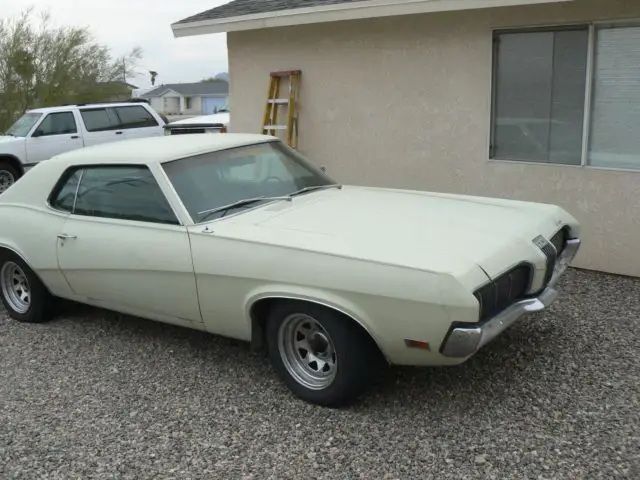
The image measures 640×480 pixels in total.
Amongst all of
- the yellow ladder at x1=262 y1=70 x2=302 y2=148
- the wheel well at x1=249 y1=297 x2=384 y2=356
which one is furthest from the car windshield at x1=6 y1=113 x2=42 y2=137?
the wheel well at x1=249 y1=297 x2=384 y2=356

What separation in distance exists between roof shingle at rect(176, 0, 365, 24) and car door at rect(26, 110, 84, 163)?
21.0 ft

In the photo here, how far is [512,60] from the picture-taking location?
676cm

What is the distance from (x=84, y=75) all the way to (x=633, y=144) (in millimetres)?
25158

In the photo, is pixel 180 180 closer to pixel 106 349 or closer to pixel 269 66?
pixel 106 349

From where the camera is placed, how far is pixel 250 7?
29.2 ft

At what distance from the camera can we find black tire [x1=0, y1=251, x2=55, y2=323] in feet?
17.8

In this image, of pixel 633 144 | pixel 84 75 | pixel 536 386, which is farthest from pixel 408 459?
pixel 84 75

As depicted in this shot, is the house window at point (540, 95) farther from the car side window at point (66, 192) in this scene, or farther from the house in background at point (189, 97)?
the house in background at point (189, 97)

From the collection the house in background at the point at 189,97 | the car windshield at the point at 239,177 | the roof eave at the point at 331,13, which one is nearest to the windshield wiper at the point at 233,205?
the car windshield at the point at 239,177

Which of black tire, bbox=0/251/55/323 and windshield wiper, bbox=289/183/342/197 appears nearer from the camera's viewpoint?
windshield wiper, bbox=289/183/342/197

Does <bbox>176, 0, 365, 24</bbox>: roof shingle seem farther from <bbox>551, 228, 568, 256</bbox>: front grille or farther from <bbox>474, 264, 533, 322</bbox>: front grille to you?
<bbox>474, 264, 533, 322</bbox>: front grille

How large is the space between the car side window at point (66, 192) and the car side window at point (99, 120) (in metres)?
10.5

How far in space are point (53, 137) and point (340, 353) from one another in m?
12.7

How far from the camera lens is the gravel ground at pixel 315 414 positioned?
3.36 m
